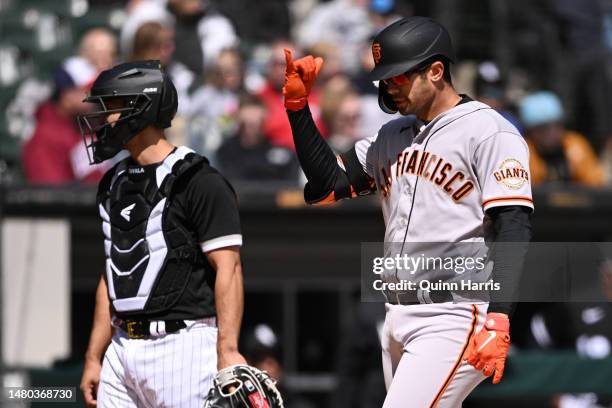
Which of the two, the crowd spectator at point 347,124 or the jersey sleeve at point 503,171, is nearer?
the jersey sleeve at point 503,171

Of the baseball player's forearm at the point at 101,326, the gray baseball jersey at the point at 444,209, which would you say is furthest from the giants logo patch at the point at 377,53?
the baseball player's forearm at the point at 101,326

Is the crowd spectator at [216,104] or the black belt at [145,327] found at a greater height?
the crowd spectator at [216,104]

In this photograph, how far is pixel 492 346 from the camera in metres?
3.92

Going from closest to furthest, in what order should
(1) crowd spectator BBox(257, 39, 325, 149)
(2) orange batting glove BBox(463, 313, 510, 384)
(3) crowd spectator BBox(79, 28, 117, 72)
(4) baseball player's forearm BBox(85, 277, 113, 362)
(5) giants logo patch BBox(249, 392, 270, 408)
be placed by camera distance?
(2) orange batting glove BBox(463, 313, 510, 384) → (5) giants logo patch BBox(249, 392, 270, 408) → (4) baseball player's forearm BBox(85, 277, 113, 362) → (1) crowd spectator BBox(257, 39, 325, 149) → (3) crowd spectator BBox(79, 28, 117, 72)

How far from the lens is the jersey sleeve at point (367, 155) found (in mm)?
4605

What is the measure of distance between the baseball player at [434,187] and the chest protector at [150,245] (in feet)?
1.59

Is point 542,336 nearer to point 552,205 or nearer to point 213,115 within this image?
point 552,205

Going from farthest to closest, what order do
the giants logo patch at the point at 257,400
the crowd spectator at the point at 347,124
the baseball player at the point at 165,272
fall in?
the crowd spectator at the point at 347,124 → the baseball player at the point at 165,272 → the giants logo patch at the point at 257,400

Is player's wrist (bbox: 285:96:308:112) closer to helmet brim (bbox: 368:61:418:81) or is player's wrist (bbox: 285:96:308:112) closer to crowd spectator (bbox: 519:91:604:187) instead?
helmet brim (bbox: 368:61:418:81)

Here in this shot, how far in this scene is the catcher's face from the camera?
14.3 feet

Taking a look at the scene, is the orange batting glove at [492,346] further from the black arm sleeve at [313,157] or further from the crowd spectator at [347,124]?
the crowd spectator at [347,124]

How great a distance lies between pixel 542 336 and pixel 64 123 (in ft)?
11.0

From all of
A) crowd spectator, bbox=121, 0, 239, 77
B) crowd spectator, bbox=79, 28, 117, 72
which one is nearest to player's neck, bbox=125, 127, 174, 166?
crowd spectator, bbox=79, 28, 117, 72

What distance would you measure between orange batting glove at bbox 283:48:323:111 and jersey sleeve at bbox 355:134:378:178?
1.09 feet
